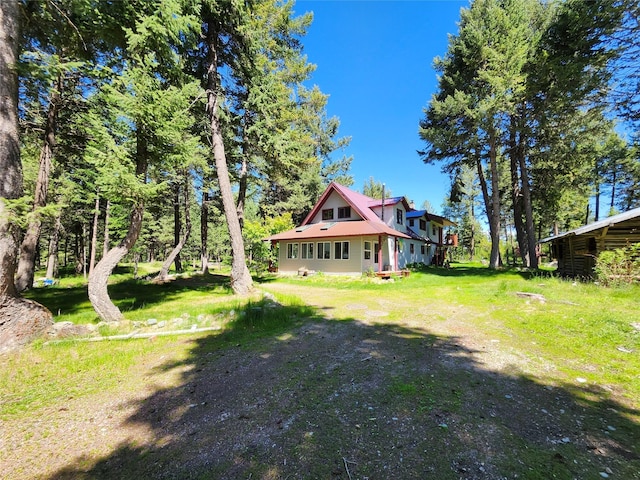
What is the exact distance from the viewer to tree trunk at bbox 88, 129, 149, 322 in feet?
21.2

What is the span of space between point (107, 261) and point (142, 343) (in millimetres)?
2496

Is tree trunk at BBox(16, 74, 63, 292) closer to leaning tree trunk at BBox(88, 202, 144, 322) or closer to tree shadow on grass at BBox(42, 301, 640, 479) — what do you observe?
leaning tree trunk at BBox(88, 202, 144, 322)

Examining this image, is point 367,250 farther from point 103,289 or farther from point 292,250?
point 103,289

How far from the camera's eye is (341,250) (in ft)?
62.8

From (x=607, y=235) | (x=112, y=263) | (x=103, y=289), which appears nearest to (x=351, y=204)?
(x=607, y=235)

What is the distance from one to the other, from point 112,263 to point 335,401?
21.0 ft

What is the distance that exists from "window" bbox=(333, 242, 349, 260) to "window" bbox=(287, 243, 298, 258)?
3702 millimetres

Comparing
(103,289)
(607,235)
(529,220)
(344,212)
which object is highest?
(344,212)

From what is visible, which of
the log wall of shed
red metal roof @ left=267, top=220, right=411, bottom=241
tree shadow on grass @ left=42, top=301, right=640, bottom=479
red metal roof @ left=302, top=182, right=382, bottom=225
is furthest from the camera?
red metal roof @ left=302, top=182, right=382, bottom=225

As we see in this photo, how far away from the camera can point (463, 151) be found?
788 inches

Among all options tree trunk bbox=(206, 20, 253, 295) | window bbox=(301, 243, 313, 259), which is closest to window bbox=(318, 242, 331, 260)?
window bbox=(301, 243, 313, 259)

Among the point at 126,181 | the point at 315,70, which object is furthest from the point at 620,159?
the point at 126,181

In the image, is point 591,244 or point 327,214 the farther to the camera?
point 327,214

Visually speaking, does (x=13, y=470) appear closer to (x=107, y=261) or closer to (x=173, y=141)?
(x=107, y=261)
